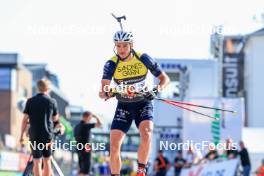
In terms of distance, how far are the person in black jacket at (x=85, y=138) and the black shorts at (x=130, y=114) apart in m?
5.42

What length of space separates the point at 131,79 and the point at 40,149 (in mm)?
2381

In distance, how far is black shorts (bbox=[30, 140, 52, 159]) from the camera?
12.0 m

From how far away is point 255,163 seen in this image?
30.5m

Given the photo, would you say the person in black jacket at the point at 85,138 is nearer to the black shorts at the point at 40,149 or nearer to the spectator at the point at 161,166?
the black shorts at the point at 40,149

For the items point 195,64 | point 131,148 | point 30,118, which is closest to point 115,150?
point 30,118

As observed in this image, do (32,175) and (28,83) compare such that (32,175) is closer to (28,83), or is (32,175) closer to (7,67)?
(7,67)

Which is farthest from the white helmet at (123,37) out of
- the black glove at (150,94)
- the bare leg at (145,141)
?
the bare leg at (145,141)

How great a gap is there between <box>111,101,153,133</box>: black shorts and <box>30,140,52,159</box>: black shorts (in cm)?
195

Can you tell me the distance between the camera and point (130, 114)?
34.6 ft

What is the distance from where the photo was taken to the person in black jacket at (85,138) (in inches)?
632

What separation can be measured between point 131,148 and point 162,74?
187ft

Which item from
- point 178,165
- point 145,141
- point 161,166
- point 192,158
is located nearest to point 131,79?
point 145,141

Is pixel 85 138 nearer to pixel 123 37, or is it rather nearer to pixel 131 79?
pixel 131 79

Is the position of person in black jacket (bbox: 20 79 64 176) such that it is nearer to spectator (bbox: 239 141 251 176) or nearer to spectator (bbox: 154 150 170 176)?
spectator (bbox: 239 141 251 176)
